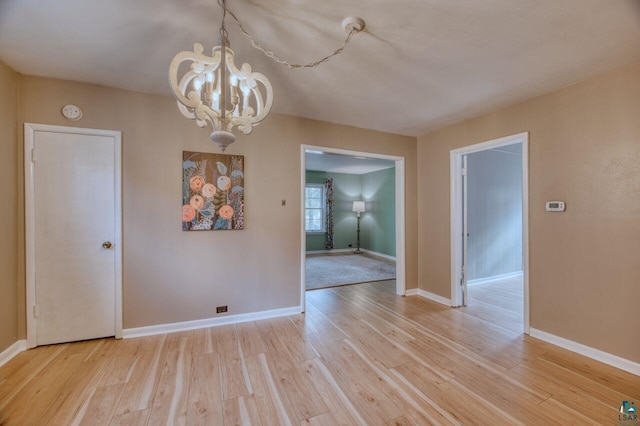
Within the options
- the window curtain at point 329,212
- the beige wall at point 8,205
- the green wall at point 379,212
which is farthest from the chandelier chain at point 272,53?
the window curtain at point 329,212

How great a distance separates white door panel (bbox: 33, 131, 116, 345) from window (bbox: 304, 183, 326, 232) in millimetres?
5889

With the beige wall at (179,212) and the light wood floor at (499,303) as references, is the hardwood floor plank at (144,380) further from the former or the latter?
the light wood floor at (499,303)

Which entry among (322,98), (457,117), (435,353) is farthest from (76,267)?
(457,117)

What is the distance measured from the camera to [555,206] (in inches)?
103

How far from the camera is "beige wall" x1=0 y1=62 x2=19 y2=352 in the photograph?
86.0 inches

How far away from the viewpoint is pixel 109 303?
264 centimetres

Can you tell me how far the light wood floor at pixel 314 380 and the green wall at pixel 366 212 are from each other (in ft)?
15.6

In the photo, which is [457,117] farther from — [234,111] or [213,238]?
[213,238]

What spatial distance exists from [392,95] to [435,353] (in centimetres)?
258

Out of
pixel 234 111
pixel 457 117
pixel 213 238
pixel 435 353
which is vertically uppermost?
pixel 457 117

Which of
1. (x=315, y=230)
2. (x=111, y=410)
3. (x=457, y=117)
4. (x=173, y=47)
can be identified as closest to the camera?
(x=111, y=410)

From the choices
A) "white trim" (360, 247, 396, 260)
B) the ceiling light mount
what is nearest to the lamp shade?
"white trim" (360, 247, 396, 260)

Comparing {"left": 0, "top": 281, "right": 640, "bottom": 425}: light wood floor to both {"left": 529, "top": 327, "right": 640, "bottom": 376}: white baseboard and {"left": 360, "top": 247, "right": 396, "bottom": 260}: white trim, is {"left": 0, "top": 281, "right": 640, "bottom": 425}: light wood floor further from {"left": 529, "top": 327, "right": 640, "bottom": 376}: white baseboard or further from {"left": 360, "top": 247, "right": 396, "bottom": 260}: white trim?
{"left": 360, "top": 247, "right": 396, "bottom": 260}: white trim

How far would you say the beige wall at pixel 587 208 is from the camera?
7.13ft
